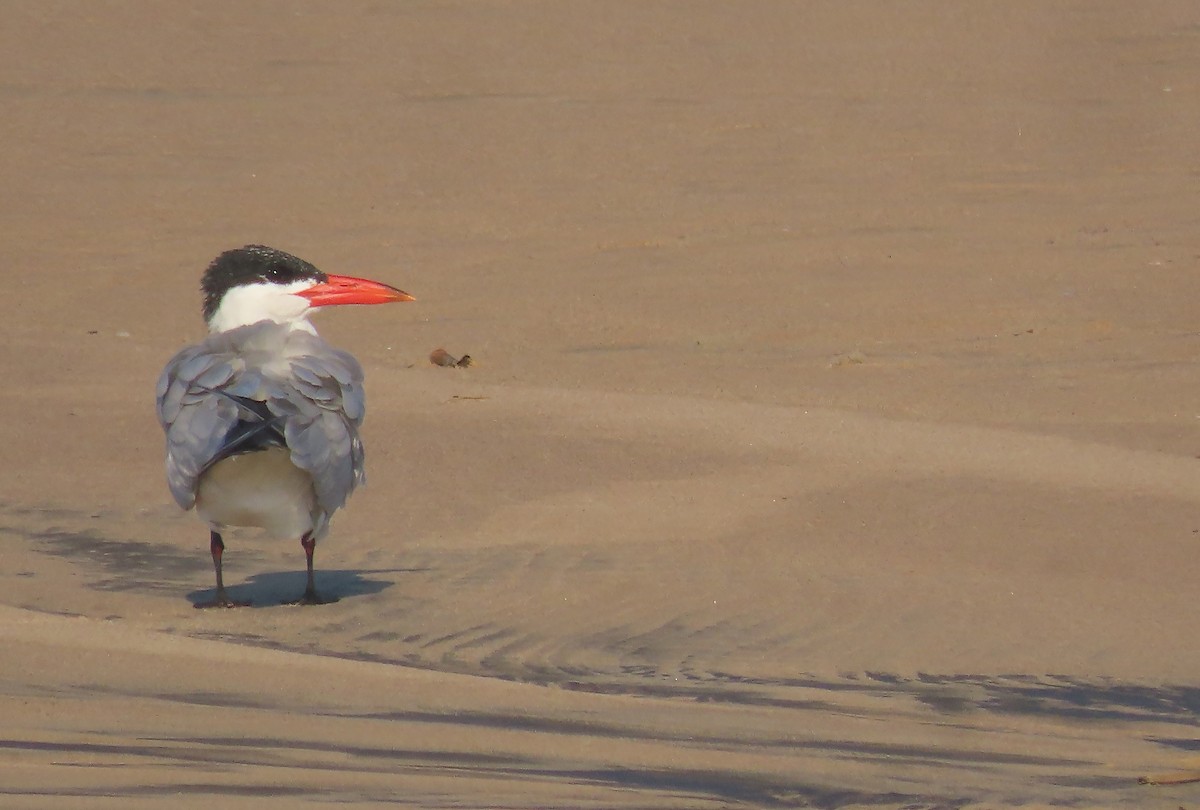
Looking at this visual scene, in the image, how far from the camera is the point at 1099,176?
14.9m

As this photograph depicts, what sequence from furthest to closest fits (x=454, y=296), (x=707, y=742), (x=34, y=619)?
(x=454, y=296) → (x=34, y=619) → (x=707, y=742)

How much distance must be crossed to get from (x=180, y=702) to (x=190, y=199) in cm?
1156

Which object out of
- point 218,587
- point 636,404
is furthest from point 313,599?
point 636,404

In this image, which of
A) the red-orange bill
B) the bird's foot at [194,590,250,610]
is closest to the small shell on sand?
the red-orange bill

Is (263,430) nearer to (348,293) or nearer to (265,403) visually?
(265,403)

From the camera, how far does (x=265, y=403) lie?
19.0 feet

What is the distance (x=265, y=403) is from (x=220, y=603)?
0.66 meters

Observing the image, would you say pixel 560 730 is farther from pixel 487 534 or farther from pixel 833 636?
pixel 487 534

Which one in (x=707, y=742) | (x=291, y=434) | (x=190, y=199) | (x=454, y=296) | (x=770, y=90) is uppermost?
(x=770, y=90)

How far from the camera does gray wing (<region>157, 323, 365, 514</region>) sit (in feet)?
18.9

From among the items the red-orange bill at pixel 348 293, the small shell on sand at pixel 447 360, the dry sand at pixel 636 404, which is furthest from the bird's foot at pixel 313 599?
the small shell on sand at pixel 447 360

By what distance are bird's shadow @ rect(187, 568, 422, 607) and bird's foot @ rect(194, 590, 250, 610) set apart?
0.05 feet

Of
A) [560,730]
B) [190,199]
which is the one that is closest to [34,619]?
[560,730]

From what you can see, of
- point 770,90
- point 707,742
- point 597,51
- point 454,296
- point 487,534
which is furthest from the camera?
point 597,51
